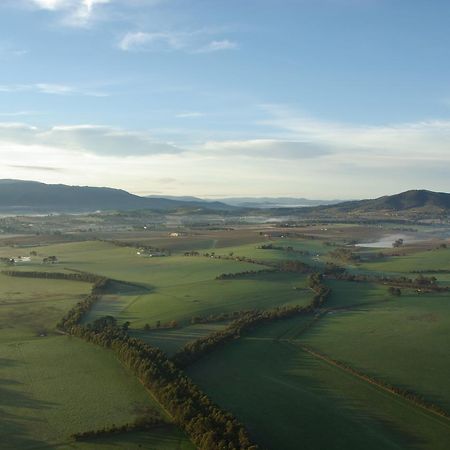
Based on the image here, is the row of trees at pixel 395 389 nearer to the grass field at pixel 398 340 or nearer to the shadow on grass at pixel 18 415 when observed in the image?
the grass field at pixel 398 340

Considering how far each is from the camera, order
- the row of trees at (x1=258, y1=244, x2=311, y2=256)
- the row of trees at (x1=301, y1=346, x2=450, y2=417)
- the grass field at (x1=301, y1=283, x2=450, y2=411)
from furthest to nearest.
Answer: the row of trees at (x1=258, y1=244, x2=311, y2=256)
the grass field at (x1=301, y1=283, x2=450, y2=411)
the row of trees at (x1=301, y1=346, x2=450, y2=417)

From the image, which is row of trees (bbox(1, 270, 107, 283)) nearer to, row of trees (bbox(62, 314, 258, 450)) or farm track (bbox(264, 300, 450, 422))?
row of trees (bbox(62, 314, 258, 450))

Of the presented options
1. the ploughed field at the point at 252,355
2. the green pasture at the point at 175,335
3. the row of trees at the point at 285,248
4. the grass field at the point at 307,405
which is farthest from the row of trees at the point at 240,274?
the grass field at the point at 307,405

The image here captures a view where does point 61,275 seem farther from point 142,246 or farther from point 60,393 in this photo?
point 60,393

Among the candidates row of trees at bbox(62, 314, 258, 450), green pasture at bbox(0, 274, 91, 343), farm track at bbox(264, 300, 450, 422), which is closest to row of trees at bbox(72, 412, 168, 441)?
row of trees at bbox(62, 314, 258, 450)

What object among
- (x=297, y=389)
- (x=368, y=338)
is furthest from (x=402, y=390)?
(x=368, y=338)

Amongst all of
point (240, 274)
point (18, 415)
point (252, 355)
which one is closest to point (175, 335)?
point (252, 355)

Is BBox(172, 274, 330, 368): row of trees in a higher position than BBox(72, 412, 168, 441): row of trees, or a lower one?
higher
